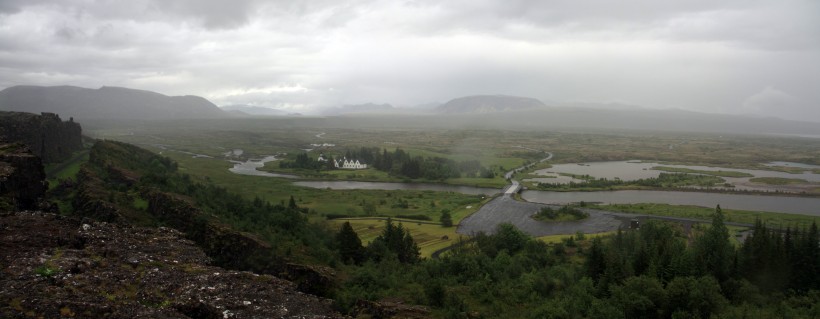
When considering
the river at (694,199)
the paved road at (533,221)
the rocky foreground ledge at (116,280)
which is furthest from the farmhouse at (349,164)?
the rocky foreground ledge at (116,280)

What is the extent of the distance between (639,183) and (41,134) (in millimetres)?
100734

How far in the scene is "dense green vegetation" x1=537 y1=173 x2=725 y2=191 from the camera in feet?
320

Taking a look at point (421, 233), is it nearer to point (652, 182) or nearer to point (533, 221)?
point (533, 221)

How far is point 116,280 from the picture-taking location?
19125 millimetres

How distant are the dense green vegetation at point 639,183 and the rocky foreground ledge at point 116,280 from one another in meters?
82.0

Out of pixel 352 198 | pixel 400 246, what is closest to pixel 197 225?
pixel 400 246

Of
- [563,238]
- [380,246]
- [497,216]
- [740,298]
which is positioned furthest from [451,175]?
[740,298]

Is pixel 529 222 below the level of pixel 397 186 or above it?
below

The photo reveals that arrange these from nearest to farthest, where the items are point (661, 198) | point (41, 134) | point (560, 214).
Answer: point (41, 134) → point (560, 214) → point (661, 198)

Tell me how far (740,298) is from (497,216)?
40.5 m

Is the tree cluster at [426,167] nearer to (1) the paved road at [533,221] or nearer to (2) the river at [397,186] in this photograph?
(2) the river at [397,186]

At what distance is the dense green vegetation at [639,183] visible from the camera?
97.5m

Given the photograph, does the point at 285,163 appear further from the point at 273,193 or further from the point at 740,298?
the point at 740,298

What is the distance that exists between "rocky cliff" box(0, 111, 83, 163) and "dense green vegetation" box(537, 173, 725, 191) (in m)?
78.4
